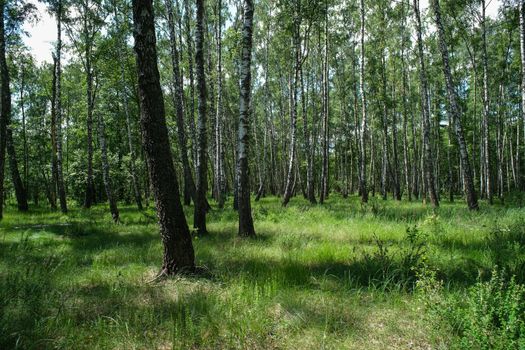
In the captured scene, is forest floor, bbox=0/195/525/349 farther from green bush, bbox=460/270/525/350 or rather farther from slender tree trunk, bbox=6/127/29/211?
slender tree trunk, bbox=6/127/29/211

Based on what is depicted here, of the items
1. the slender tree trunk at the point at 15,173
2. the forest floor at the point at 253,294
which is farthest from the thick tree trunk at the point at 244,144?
the slender tree trunk at the point at 15,173

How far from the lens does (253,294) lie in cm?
436

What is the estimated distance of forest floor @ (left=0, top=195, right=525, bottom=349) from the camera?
3.34 metres

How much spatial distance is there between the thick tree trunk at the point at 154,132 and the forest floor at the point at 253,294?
0.90m

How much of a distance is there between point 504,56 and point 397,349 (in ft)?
92.5

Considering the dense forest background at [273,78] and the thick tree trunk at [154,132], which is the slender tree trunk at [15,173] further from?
the thick tree trunk at [154,132]

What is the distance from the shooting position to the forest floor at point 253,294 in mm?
3340

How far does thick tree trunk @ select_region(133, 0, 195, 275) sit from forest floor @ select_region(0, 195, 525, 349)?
90 centimetres

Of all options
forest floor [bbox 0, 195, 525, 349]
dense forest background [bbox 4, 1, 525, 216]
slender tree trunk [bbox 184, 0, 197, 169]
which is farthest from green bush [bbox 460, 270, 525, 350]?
slender tree trunk [bbox 184, 0, 197, 169]

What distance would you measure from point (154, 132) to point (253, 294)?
2.82 meters

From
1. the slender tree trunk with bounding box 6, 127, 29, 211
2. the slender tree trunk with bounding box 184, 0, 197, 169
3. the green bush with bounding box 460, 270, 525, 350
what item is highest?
the slender tree trunk with bounding box 184, 0, 197, 169

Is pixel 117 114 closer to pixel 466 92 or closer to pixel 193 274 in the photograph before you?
pixel 193 274

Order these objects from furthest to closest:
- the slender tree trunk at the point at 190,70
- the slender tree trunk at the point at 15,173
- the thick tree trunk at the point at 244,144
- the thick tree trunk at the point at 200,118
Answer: the slender tree trunk at the point at 15,173, the slender tree trunk at the point at 190,70, the thick tree trunk at the point at 200,118, the thick tree trunk at the point at 244,144

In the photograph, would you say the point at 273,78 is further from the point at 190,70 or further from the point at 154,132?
the point at 154,132
